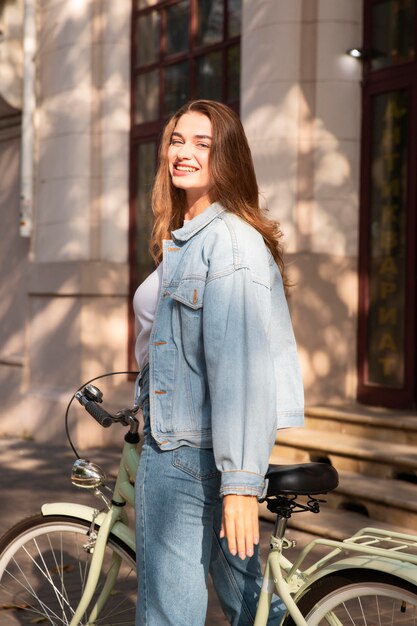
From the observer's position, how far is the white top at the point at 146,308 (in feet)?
9.35

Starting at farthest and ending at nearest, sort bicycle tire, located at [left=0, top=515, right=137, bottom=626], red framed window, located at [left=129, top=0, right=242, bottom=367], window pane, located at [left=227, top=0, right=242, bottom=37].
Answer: red framed window, located at [left=129, top=0, right=242, bottom=367] → window pane, located at [left=227, top=0, right=242, bottom=37] → bicycle tire, located at [left=0, top=515, right=137, bottom=626]

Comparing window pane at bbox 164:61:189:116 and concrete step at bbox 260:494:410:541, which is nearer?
concrete step at bbox 260:494:410:541

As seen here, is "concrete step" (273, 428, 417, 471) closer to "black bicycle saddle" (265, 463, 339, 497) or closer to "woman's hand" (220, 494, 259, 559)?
"black bicycle saddle" (265, 463, 339, 497)

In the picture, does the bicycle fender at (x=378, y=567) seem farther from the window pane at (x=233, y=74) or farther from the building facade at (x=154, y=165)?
the window pane at (x=233, y=74)

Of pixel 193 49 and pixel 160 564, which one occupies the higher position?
pixel 193 49

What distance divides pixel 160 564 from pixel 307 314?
5.06m

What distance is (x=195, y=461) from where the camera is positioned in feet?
8.85

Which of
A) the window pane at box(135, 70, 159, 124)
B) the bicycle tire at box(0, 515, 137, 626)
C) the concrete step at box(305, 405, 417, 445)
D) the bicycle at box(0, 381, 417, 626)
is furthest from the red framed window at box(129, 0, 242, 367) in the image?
the bicycle at box(0, 381, 417, 626)

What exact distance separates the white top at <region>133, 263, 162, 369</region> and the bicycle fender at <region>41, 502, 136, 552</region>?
1.98ft

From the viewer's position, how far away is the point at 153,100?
9.83m

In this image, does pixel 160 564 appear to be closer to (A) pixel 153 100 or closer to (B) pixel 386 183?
(B) pixel 386 183

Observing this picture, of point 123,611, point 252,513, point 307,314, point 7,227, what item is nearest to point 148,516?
point 252,513

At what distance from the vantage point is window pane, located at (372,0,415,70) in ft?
24.7

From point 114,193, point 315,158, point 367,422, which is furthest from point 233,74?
point 367,422
